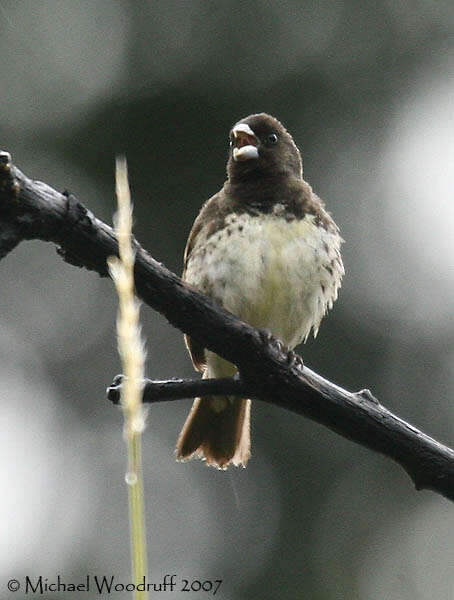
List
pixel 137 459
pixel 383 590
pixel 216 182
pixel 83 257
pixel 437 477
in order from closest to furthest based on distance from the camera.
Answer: pixel 137 459
pixel 83 257
pixel 437 477
pixel 383 590
pixel 216 182

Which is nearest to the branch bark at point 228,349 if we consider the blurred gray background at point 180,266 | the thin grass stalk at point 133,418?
the thin grass stalk at point 133,418

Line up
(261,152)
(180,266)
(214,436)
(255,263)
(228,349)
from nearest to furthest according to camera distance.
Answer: (228,349) < (255,263) < (214,436) < (261,152) < (180,266)

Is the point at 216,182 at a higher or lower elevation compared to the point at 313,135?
lower

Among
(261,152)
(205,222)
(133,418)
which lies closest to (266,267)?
(205,222)

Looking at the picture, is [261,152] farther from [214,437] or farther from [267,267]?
[214,437]

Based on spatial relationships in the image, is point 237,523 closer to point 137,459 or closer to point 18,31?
point 18,31

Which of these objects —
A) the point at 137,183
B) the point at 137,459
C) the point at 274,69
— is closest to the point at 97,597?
the point at 137,183

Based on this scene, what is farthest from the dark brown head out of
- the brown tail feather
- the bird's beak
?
the brown tail feather
